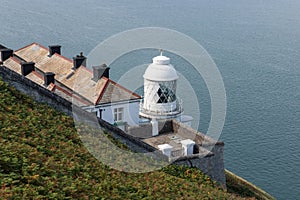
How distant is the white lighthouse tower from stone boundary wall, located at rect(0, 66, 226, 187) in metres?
9.97

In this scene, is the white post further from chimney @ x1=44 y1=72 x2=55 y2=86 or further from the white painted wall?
chimney @ x1=44 y1=72 x2=55 y2=86

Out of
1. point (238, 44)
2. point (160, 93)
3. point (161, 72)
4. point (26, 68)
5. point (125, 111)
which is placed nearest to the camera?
point (125, 111)

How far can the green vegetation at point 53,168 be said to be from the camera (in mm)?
12789

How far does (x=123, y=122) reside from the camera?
33.8 metres

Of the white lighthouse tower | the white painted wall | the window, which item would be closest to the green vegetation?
the white painted wall

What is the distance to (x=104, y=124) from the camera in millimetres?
21922

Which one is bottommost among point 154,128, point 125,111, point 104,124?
point 154,128

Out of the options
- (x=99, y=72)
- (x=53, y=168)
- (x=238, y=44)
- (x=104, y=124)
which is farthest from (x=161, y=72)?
(x=238, y=44)

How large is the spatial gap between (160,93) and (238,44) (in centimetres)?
6510

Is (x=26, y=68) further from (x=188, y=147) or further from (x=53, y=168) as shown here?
(x=53, y=168)

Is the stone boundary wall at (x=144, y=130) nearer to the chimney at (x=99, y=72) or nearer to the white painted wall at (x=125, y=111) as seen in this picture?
the white painted wall at (x=125, y=111)

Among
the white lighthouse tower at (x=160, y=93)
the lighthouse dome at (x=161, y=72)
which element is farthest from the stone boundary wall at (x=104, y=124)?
the lighthouse dome at (x=161, y=72)

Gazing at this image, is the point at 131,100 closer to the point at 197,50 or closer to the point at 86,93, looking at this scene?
the point at 86,93

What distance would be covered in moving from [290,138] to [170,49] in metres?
40.0
